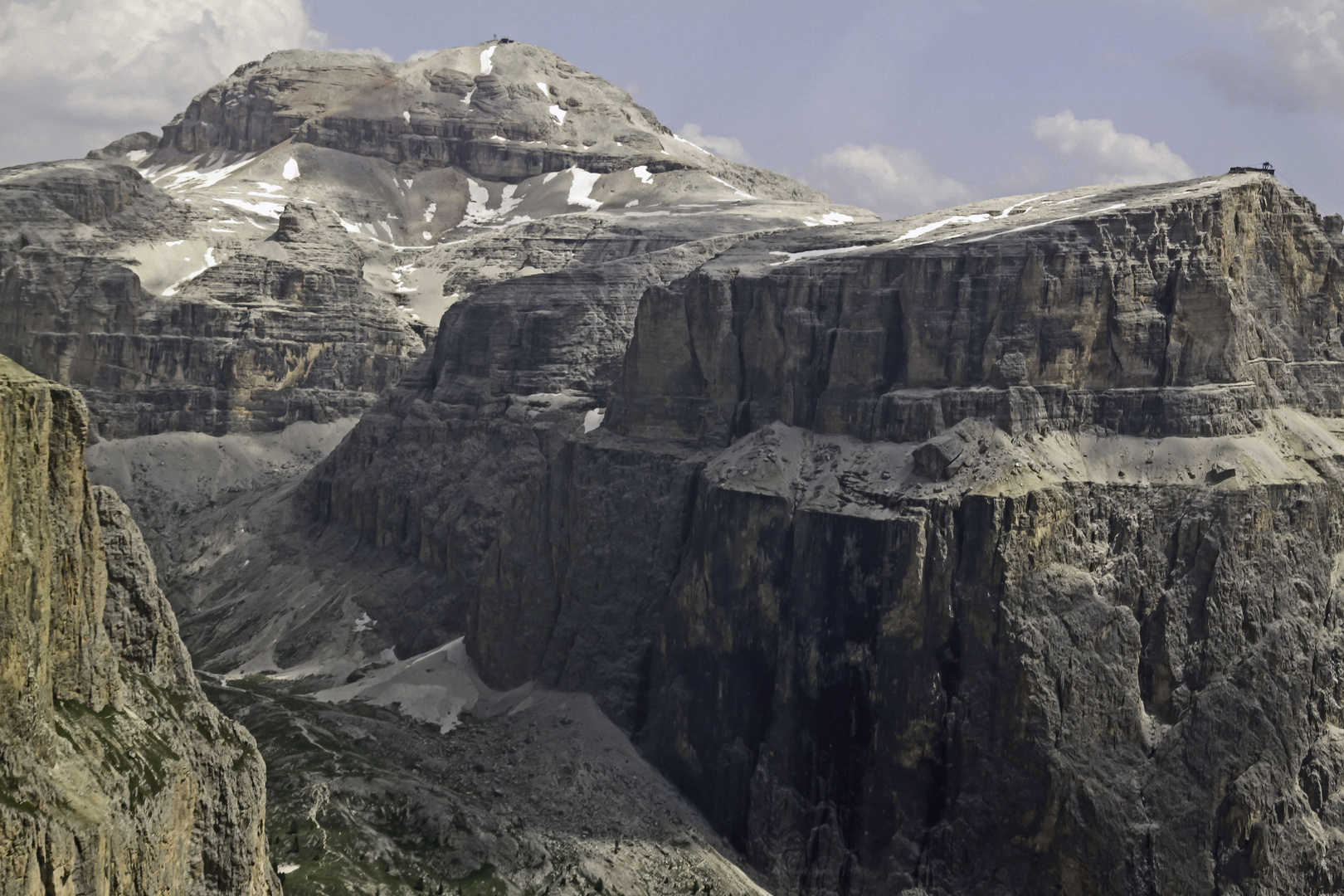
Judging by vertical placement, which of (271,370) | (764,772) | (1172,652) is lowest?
(764,772)

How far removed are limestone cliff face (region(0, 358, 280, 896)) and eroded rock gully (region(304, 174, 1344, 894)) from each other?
145 ft

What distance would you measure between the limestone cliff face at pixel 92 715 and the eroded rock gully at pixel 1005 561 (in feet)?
145

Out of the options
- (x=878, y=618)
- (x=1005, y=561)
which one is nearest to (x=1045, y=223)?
(x=1005, y=561)

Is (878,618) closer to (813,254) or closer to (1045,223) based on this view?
(1045,223)

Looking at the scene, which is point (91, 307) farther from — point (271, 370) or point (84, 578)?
point (84, 578)

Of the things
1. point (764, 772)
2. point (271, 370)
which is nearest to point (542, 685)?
point (764, 772)

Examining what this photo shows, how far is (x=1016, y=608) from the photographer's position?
8412 cm

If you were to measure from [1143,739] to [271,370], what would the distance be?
132338 mm

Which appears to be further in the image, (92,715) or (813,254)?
(813,254)

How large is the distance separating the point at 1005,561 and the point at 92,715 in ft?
184

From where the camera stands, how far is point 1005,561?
8469cm

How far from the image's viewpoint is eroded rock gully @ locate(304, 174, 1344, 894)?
3211 inches

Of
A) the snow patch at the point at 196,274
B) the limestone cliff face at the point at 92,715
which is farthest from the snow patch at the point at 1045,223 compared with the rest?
the snow patch at the point at 196,274

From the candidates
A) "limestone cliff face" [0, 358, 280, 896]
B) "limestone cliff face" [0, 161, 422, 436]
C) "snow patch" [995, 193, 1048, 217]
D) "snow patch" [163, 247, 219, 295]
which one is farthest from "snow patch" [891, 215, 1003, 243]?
"snow patch" [163, 247, 219, 295]
